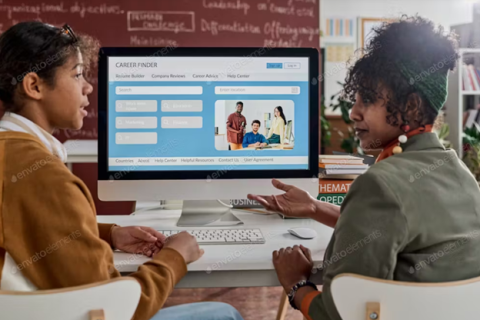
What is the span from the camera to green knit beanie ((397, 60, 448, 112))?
1.06 m

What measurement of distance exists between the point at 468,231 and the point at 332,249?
27 cm

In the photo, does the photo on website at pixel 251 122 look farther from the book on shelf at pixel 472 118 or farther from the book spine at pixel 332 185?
the book on shelf at pixel 472 118

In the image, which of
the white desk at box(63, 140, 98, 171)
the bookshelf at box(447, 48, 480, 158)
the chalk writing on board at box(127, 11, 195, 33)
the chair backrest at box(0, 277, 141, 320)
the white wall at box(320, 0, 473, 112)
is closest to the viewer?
the chair backrest at box(0, 277, 141, 320)

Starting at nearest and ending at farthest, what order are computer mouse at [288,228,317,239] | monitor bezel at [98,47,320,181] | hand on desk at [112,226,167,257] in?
1. hand on desk at [112,226,167,257]
2. computer mouse at [288,228,317,239]
3. monitor bezel at [98,47,320,181]

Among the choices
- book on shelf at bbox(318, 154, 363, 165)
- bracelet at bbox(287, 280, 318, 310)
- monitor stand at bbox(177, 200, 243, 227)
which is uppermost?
book on shelf at bbox(318, 154, 363, 165)

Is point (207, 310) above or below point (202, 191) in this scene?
below

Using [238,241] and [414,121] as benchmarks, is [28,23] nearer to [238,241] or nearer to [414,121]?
[238,241]

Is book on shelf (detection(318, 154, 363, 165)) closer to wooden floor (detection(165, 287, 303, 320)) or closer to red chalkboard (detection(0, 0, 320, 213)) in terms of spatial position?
wooden floor (detection(165, 287, 303, 320))

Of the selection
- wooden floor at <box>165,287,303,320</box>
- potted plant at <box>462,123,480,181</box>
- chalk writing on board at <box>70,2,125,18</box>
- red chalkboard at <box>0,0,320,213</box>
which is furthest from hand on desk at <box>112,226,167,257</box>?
potted plant at <box>462,123,480,181</box>

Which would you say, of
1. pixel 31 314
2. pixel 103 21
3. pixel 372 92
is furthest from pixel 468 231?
pixel 103 21

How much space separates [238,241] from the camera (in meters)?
1.34

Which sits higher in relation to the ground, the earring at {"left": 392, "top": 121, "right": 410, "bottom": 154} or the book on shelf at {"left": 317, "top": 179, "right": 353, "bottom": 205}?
the earring at {"left": 392, "top": 121, "right": 410, "bottom": 154}

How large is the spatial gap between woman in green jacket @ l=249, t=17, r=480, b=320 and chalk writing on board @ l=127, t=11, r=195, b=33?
2.88m

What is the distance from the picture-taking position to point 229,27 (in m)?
3.92
